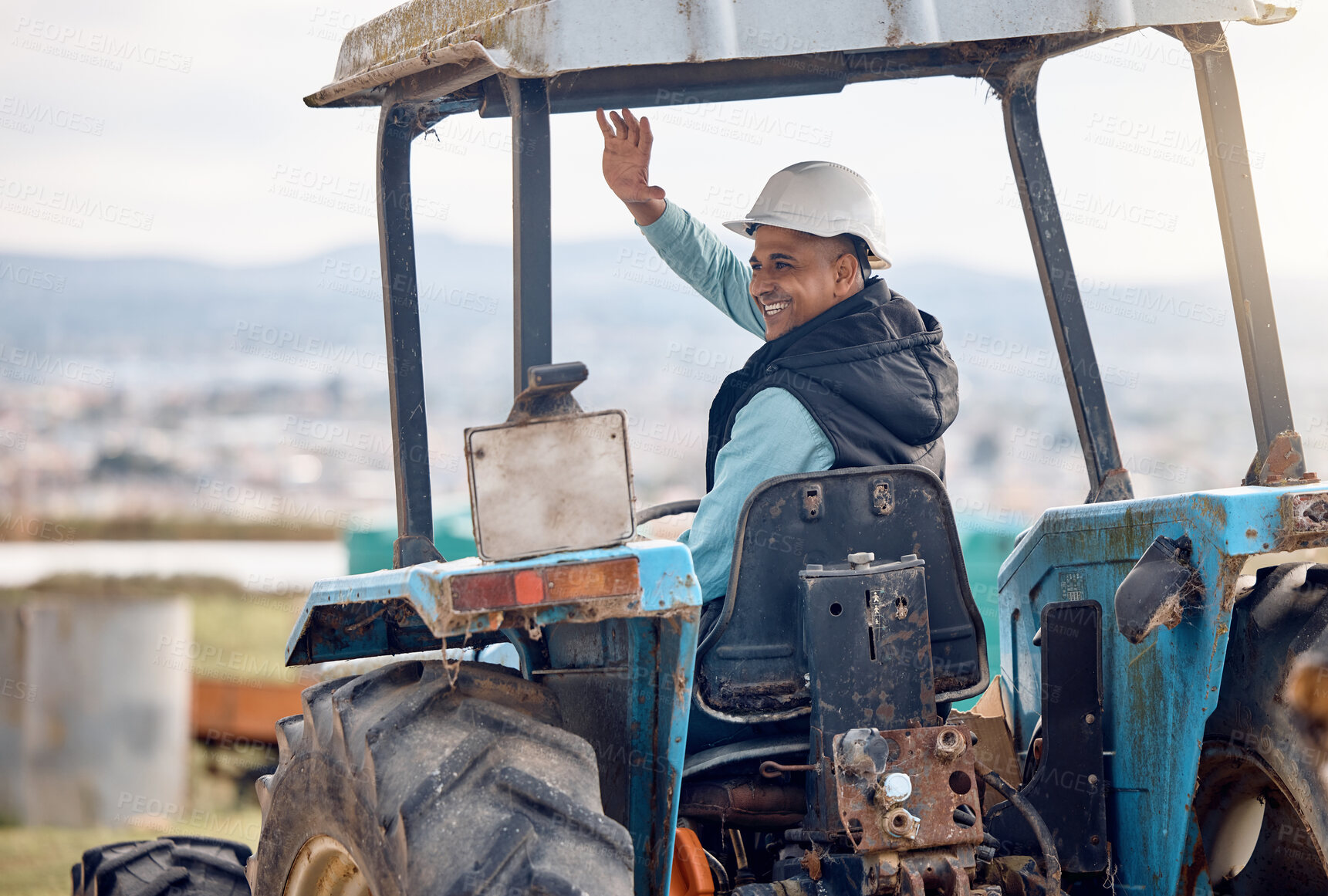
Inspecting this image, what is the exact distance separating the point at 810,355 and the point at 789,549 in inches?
19.2

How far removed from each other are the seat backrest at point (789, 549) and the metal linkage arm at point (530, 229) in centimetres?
57

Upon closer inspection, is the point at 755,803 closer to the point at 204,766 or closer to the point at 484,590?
the point at 484,590

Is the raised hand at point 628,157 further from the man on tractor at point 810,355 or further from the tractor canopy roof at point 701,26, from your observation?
the tractor canopy roof at point 701,26

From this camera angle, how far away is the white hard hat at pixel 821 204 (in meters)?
3.51

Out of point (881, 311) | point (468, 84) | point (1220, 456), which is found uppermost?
point (468, 84)

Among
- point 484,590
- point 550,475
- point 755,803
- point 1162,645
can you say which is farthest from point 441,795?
point 1162,645

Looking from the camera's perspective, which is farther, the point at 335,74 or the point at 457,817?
the point at 335,74

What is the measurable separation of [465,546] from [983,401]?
136 ft

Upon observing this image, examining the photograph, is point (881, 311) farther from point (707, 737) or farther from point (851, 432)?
point (707, 737)

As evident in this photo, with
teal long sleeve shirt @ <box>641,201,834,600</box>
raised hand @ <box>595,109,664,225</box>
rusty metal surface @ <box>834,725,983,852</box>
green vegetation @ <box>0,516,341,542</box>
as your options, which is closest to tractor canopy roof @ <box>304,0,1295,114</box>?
raised hand @ <box>595,109,664,225</box>

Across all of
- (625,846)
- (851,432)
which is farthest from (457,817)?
(851,432)

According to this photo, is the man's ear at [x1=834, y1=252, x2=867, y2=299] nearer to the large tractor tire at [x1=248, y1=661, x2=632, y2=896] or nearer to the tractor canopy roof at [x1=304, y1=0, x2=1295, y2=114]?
the tractor canopy roof at [x1=304, y1=0, x2=1295, y2=114]

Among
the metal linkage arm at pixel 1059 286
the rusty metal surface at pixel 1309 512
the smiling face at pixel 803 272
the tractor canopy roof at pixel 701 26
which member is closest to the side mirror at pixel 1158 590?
the rusty metal surface at pixel 1309 512

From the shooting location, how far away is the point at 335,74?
316 cm
